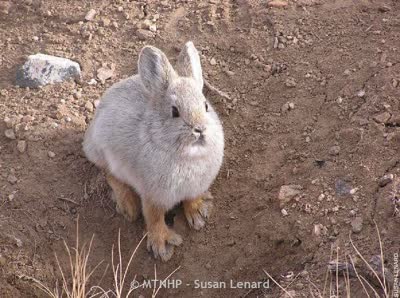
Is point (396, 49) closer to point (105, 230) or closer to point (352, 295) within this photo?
point (352, 295)

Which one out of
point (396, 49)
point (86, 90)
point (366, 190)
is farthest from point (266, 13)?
point (366, 190)

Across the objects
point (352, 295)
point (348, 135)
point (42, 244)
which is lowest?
point (42, 244)

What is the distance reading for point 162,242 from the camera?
5711mm

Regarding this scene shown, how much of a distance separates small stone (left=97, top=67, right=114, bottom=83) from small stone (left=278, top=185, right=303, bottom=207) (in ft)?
6.78

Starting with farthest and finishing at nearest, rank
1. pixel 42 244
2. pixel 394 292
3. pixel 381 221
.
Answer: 1. pixel 42 244
2. pixel 381 221
3. pixel 394 292

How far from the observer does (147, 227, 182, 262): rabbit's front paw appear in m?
5.71

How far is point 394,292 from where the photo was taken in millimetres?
4527

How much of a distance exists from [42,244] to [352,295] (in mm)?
2558

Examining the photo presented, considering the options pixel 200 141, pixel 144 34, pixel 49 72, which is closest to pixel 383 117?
pixel 200 141

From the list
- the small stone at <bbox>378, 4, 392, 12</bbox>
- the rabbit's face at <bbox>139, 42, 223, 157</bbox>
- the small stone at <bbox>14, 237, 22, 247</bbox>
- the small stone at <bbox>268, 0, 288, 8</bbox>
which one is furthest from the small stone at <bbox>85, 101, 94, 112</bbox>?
the small stone at <bbox>378, 4, 392, 12</bbox>

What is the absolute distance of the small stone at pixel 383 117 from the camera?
5.51 meters

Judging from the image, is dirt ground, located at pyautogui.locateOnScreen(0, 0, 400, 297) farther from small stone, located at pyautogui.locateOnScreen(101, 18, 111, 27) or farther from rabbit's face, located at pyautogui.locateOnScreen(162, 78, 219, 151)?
rabbit's face, located at pyautogui.locateOnScreen(162, 78, 219, 151)

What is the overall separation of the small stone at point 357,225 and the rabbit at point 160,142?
44.2 inches

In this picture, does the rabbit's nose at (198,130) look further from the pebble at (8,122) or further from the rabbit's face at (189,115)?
the pebble at (8,122)
